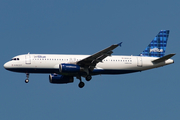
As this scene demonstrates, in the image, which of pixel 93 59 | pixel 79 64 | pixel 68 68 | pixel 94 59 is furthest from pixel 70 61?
pixel 94 59

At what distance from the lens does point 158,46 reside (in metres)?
56.5

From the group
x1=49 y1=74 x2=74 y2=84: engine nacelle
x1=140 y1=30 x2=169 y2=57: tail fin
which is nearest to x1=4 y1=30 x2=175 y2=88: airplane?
x1=49 y1=74 x2=74 y2=84: engine nacelle

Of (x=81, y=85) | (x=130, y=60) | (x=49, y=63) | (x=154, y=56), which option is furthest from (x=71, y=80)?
(x=154, y=56)

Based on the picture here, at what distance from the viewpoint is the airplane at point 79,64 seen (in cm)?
4862

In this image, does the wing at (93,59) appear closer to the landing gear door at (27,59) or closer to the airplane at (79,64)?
the airplane at (79,64)

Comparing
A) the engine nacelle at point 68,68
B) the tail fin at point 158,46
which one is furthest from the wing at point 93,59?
the tail fin at point 158,46

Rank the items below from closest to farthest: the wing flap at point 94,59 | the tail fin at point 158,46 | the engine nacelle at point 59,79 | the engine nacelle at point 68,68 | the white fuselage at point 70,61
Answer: the wing flap at point 94,59
the engine nacelle at point 68,68
the white fuselage at point 70,61
the engine nacelle at point 59,79
the tail fin at point 158,46

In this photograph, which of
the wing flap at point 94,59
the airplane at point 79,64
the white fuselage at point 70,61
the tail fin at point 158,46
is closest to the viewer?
the wing flap at point 94,59

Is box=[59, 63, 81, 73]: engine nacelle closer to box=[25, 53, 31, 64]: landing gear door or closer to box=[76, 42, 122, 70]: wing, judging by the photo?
box=[76, 42, 122, 70]: wing

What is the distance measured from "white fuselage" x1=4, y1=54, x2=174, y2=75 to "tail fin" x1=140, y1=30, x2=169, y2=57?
188 centimetres

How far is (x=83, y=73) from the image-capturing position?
164 feet

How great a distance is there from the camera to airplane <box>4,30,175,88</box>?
160ft

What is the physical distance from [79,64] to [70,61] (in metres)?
1.91

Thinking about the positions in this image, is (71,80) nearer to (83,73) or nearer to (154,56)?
(83,73)
